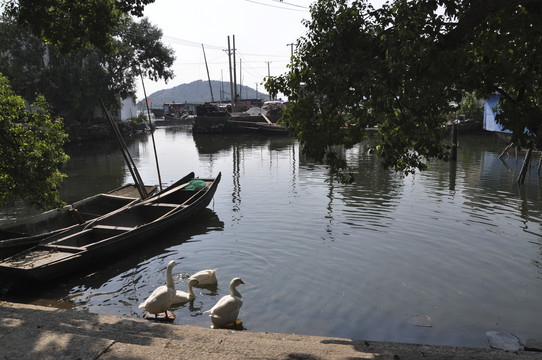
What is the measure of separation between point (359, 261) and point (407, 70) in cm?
666

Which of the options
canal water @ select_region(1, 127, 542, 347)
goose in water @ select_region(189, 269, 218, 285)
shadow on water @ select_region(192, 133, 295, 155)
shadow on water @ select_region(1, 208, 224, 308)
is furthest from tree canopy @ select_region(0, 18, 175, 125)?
goose in water @ select_region(189, 269, 218, 285)

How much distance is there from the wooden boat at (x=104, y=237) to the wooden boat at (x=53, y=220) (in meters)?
0.48

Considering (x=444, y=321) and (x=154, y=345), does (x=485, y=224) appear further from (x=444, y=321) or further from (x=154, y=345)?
(x=154, y=345)

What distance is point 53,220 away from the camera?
1341 centimetres

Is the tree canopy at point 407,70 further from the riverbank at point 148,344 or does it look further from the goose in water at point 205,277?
the goose in water at point 205,277

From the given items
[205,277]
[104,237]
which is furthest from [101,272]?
[205,277]

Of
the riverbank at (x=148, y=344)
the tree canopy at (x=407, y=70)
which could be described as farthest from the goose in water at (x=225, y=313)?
the tree canopy at (x=407, y=70)

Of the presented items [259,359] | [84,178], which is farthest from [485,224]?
[84,178]

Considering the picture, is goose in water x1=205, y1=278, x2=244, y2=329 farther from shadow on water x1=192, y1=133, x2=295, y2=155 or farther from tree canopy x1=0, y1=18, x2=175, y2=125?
tree canopy x1=0, y1=18, x2=175, y2=125

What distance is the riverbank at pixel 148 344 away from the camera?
16.9ft

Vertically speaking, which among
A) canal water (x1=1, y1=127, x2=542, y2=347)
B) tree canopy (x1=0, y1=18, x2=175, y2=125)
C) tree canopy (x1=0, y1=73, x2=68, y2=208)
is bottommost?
canal water (x1=1, y1=127, x2=542, y2=347)

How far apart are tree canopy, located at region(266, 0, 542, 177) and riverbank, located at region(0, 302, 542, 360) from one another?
10.8 ft

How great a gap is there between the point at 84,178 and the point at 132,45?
1199 inches

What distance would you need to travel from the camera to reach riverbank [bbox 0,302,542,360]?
5.16 metres
